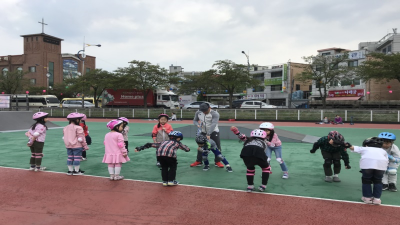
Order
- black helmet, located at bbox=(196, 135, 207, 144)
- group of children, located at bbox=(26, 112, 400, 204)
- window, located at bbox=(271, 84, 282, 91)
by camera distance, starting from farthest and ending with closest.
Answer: window, located at bbox=(271, 84, 282, 91), black helmet, located at bbox=(196, 135, 207, 144), group of children, located at bbox=(26, 112, 400, 204)

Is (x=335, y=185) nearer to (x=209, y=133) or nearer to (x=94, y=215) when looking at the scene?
(x=209, y=133)

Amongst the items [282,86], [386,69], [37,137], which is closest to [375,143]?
[37,137]

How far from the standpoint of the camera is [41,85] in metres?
61.6

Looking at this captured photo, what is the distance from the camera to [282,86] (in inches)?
2055

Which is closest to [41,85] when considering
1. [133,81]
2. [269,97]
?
[133,81]

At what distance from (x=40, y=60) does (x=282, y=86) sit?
48518 millimetres

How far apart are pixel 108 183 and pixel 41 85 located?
64.1m

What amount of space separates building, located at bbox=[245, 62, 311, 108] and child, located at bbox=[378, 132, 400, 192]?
4375 centimetres

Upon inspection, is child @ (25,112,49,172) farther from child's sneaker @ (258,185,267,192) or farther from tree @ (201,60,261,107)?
tree @ (201,60,261,107)

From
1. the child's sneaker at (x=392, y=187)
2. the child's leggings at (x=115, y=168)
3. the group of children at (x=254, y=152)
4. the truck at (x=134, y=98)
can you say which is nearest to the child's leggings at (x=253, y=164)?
the group of children at (x=254, y=152)

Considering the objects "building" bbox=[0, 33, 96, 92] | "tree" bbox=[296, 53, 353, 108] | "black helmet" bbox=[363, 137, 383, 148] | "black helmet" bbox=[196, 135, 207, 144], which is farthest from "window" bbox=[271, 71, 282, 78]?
"black helmet" bbox=[363, 137, 383, 148]

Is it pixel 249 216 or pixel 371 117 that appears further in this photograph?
pixel 371 117

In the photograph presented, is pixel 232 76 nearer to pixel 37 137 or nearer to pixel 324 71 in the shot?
pixel 324 71

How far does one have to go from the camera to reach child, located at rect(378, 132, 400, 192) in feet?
16.7
